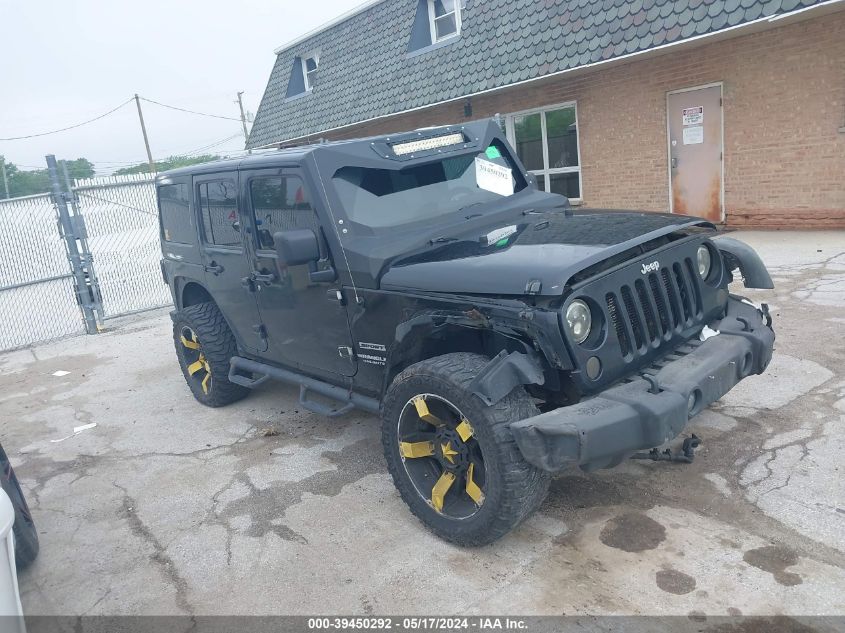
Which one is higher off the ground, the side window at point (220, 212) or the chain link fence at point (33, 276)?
the side window at point (220, 212)

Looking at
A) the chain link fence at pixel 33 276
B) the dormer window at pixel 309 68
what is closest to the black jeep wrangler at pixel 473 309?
the chain link fence at pixel 33 276

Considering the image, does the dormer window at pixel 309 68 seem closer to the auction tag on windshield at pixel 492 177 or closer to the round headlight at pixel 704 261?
the auction tag on windshield at pixel 492 177

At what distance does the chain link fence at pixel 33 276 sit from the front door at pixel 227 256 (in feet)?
18.5

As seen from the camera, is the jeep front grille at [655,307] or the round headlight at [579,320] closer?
the round headlight at [579,320]

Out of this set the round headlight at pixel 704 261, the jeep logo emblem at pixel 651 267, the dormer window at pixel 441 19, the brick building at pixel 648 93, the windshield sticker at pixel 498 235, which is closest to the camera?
the jeep logo emblem at pixel 651 267

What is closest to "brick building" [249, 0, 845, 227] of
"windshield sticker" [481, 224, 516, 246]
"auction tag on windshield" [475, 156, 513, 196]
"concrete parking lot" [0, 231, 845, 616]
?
"concrete parking lot" [0, 231, 845, 616]

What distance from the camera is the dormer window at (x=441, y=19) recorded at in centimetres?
1454

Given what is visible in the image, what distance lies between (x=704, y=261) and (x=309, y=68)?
689 inches

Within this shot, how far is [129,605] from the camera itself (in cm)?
334

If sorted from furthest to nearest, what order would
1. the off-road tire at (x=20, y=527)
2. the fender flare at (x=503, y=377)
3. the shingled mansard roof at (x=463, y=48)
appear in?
1. the shingled mansard roof at (x=463, y=48)
2. the off-road tire at (x=20, y=527)
3. the fender flare at (x=503, y=377)

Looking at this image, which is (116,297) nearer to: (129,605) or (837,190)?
(129,605)

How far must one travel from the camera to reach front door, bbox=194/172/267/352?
195 inches

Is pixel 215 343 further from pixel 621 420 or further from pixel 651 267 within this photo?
pixel 621 420

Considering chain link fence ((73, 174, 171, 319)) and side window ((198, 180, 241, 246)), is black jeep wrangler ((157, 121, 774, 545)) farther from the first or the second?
chain link fence ((73, 174, 171, 319))
